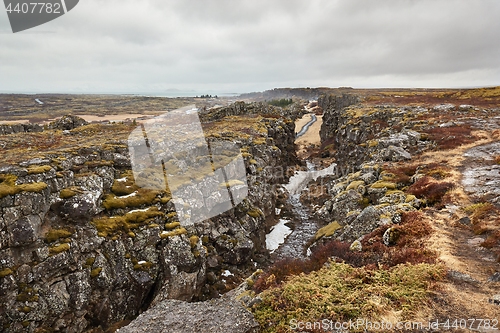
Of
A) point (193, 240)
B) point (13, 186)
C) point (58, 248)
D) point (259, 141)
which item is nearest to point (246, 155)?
point (259, 141)

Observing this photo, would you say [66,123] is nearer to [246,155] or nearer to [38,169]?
[38,169]

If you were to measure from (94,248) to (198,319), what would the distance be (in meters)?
14.3

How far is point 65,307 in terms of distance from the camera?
797 inches

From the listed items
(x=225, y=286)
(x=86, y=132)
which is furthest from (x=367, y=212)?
(x=86, y=132)

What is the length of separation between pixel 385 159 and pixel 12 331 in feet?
131

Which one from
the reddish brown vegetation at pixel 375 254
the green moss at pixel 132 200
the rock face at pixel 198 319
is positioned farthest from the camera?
the green moss at pixel 132 200

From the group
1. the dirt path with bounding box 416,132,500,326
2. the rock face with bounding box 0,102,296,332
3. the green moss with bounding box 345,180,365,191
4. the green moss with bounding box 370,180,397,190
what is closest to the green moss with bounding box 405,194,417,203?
the dirt path with bounding box 416,132,500,326

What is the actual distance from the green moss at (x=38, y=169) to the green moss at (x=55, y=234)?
554 centimetres

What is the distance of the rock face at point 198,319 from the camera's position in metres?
12.1

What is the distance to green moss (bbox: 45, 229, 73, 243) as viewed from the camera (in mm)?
21781

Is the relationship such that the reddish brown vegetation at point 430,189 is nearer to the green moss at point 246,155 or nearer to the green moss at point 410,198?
the green moss at point 410,198

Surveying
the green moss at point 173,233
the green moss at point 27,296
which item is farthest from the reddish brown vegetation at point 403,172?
the green moss at point 27,296

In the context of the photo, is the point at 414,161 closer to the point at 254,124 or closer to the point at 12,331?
the point at 254,124

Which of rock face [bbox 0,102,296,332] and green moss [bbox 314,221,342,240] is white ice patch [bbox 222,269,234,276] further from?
green moss [bbox 314,221,342,240]
